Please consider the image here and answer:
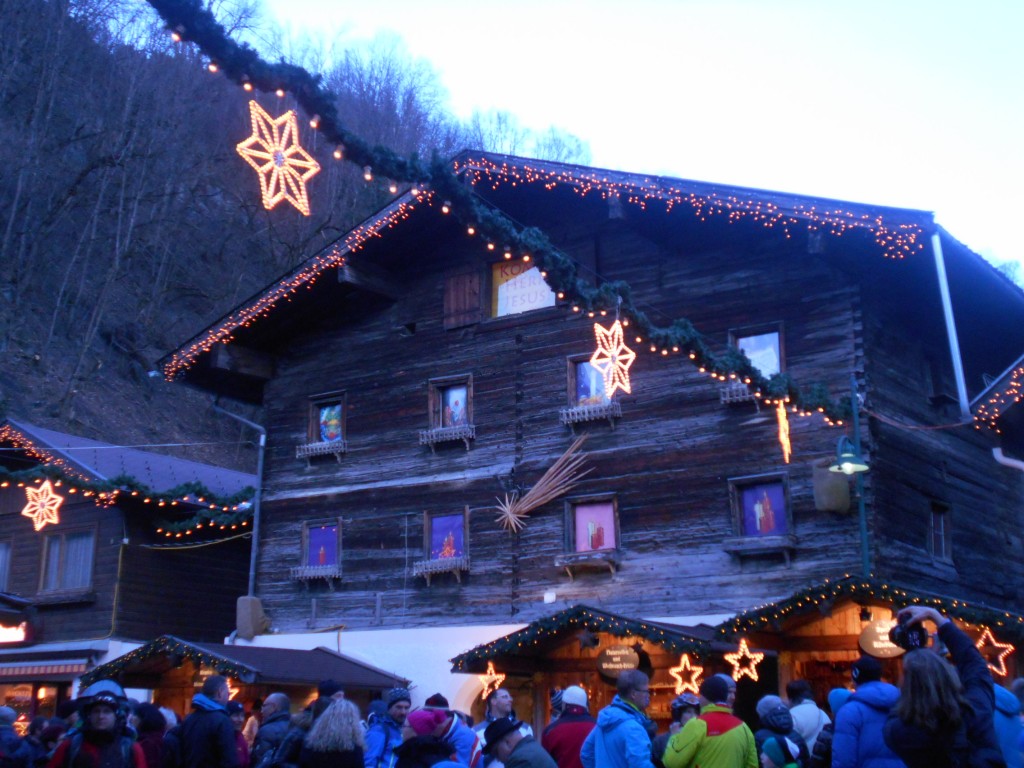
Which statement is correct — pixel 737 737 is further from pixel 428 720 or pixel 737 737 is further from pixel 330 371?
pixel 330 371

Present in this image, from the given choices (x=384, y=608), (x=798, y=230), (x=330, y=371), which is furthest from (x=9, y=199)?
(x=798, y=230)

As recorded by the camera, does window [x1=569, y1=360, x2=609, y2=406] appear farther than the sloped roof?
No

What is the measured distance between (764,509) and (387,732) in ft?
32.2

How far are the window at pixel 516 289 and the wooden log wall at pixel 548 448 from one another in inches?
12.2

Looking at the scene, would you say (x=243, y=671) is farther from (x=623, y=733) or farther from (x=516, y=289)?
(x=623, y=733)

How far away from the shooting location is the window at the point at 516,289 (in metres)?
20.6

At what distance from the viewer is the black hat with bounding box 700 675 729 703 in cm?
727

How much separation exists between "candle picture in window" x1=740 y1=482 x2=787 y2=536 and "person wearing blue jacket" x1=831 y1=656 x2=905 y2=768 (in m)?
11.4

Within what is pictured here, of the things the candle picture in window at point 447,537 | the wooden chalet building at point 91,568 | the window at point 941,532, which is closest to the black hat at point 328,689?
the candle picture in window at point 447,537

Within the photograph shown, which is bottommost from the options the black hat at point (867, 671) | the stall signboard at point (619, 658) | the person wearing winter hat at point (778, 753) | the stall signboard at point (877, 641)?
the person wearing winter hat at point (778, 753)

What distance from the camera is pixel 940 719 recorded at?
16.8 feet

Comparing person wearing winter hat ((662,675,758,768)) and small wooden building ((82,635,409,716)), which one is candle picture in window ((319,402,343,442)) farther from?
person wearing winter hat ((662,675,758,768))

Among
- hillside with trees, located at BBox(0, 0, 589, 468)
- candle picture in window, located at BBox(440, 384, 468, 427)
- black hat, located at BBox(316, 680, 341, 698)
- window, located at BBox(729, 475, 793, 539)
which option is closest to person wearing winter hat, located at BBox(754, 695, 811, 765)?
black hat, located at BBox(316, 680, 341, 698)

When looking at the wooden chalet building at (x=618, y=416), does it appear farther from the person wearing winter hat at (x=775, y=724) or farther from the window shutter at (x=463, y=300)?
the person wearing winter hat at (x=775, y=724)
